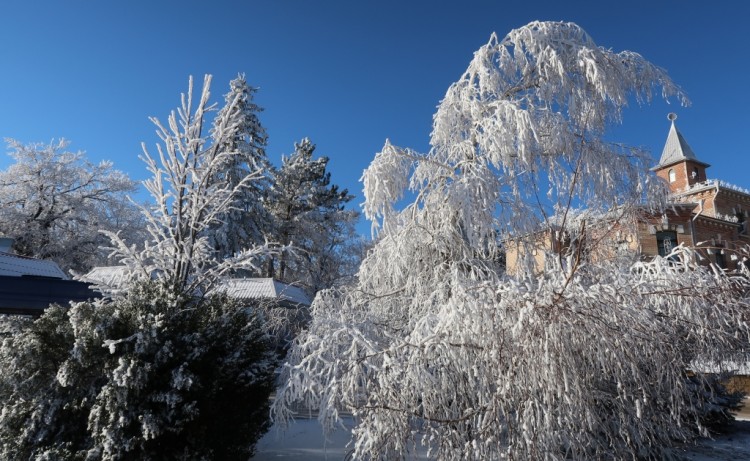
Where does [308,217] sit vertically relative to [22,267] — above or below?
above

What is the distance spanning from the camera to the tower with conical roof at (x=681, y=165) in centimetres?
3475

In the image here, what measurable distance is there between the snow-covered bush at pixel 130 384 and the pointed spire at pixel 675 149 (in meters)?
38.7

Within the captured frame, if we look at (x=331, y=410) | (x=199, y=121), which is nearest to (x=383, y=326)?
(x=331, y=410)

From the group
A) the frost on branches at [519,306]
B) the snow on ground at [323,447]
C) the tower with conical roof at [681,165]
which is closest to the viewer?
the frost on branches at [519,306]

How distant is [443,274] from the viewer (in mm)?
6289

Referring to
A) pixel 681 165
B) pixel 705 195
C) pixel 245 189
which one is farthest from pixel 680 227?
pixel 245 189

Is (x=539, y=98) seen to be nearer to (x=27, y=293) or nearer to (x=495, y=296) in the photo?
(x=495, y=296)

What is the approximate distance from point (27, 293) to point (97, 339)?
333cm

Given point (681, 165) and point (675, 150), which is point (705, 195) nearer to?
point (681, 165)

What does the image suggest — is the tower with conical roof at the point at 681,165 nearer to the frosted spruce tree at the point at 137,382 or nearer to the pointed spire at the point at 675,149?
the pointed spire at the point at 675,149

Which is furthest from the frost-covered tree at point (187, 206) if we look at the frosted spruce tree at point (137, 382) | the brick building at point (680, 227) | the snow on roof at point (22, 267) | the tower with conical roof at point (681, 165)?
the tower with conical roof at point (681, 165)

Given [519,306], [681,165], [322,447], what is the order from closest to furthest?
[519,306]
[322,447]
[681,165]

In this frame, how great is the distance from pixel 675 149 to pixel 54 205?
42523 mm

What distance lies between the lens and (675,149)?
3584cm
